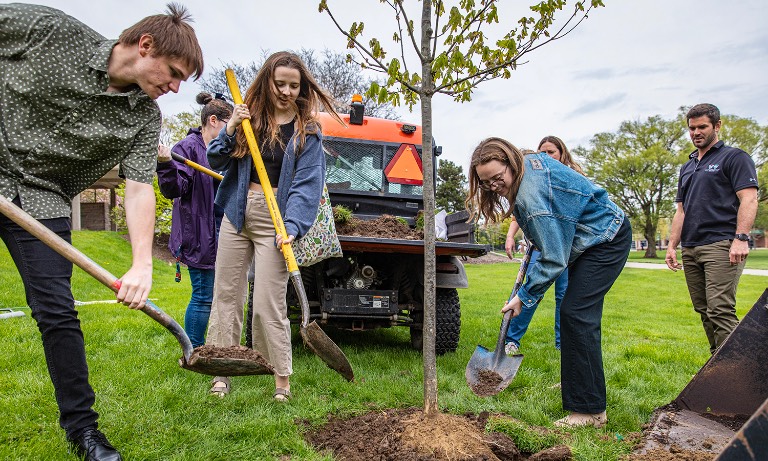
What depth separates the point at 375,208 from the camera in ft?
20.4

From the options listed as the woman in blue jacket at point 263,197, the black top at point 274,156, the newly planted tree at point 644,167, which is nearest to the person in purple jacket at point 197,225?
the woman in blue jacket at point 263,197

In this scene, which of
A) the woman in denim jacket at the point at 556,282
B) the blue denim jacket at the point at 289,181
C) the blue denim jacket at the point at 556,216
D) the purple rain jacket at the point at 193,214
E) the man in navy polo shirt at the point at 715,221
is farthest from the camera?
the woman in denim jacket at the point at 556,282

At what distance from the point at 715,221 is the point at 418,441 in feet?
9.07

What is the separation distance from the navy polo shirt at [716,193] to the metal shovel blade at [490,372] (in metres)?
1.74

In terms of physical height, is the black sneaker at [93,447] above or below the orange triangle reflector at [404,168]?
below

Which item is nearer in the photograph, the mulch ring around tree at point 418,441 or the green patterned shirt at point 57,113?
the green patterned shirt at point 57,113

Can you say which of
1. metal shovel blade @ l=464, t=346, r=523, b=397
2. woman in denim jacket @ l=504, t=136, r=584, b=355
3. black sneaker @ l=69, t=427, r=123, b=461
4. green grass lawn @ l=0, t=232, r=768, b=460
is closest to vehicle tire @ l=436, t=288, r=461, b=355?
green grass lawn @ l=0, t=232, r=768, b=460

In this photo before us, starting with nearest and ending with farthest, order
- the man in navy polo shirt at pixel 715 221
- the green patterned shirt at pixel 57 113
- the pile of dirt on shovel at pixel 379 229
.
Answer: the green patterned shirt at pixel 57 113
the man in navy polo shirt at pixel 715 221
the pile of dirt on shovel at pixel 379 229

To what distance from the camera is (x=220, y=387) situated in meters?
3.42

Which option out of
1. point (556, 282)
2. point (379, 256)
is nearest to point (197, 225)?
point (379, 256)

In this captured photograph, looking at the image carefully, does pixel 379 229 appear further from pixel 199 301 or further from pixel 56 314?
pixel 56 314

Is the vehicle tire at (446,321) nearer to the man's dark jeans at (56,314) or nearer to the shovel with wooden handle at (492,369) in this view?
the shovel with wooden handle at (492,369)

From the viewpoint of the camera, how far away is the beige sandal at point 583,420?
307 cm

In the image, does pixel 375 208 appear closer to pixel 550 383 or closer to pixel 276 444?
pixel 550 383
